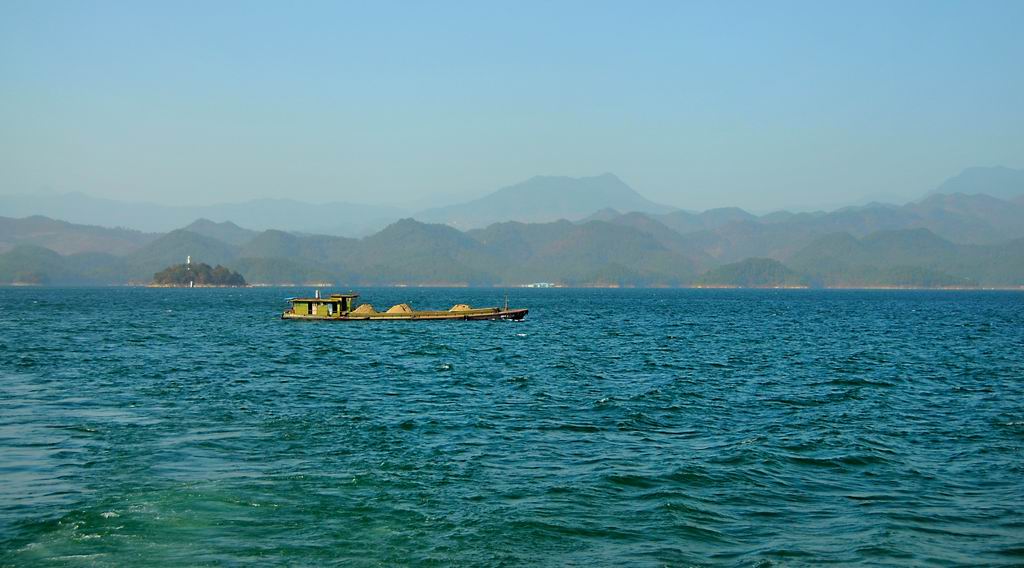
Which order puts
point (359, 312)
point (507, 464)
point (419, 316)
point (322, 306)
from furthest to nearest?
1. point (322, 306)
2. point (359, 312)
3. point (419, 316)
4. point (507, 464)

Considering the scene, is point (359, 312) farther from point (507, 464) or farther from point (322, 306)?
point (507, 464)

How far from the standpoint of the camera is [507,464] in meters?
28.6

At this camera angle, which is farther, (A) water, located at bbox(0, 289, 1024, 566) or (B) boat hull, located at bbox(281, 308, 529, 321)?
(B) boat hull, located at bbox(281, 308, 529, 321)

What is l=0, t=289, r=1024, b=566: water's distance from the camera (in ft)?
67.4

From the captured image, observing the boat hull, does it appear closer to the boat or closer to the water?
the boat

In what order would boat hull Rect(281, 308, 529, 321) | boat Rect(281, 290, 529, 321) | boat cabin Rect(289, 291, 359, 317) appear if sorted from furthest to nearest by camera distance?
boat cabin Rect(289, 291, 359, 317)
boat Rect(281, 290, 529, 321)
boat hull Rect(281, 308, 529, 321)

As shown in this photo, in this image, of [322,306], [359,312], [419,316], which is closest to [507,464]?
[419,316]


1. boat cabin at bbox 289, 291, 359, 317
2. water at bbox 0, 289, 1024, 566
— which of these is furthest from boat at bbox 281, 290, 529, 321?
water at bbox 0, 289, 1024, 566

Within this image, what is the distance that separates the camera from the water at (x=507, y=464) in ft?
67.4

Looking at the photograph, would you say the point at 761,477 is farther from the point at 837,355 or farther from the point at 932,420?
the point at 837,355

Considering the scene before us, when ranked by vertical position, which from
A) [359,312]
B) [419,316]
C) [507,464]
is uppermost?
[359,312]

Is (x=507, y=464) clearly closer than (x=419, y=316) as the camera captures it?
Yes

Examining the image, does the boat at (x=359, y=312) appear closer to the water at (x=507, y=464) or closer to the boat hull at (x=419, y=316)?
the boat hull at (x=419, y=316)

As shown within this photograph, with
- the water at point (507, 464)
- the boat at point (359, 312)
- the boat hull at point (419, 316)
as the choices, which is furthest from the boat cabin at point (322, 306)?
the water at point (507, 464)
